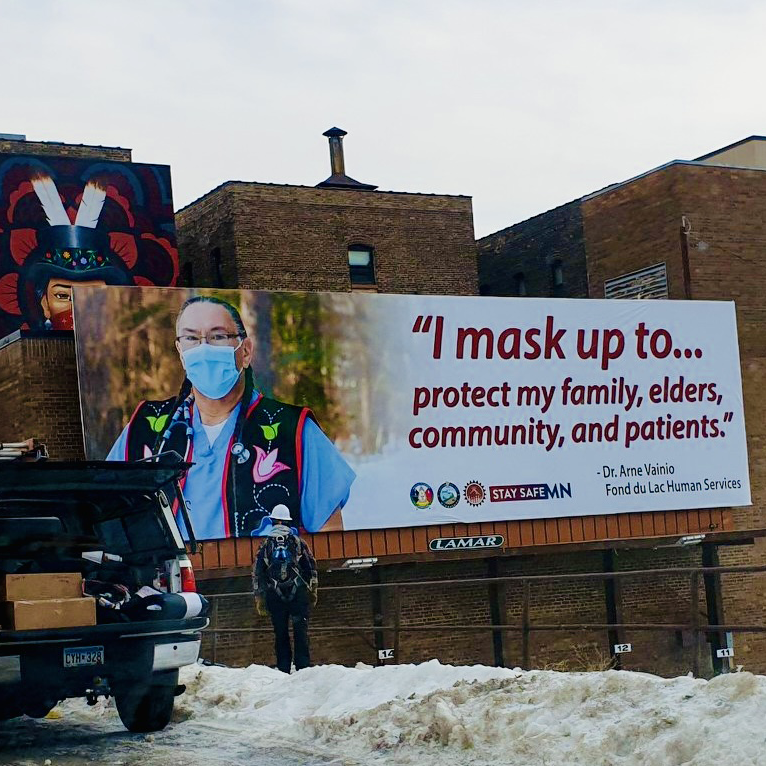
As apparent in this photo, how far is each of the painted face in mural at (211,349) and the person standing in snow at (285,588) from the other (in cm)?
914

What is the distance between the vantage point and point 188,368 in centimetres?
2536

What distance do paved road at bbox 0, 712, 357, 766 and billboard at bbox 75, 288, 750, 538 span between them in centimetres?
1355

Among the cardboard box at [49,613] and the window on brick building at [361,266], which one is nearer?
the cardboard box at [49,613]

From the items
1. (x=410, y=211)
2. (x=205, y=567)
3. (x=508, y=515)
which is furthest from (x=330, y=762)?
(x=410, y=211)

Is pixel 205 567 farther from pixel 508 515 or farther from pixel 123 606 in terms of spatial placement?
pixel 123 606

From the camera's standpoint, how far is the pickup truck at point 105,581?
385 inches

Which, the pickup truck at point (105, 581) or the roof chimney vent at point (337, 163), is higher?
the roof chimney vent at point (337, 163)

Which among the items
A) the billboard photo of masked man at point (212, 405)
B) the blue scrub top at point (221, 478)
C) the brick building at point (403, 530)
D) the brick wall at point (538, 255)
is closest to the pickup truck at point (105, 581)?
the brick building at point (403, 530)

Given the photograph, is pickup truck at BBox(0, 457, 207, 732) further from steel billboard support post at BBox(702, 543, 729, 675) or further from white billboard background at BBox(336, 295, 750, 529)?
steel billboard support post at BBox(702, 543, 729, 675)

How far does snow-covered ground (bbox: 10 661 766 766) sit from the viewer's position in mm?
7879

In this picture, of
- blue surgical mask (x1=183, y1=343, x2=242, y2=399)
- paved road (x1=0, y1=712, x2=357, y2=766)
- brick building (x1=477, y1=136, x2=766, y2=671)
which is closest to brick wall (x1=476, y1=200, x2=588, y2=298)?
brick building (x1=477, y1=136, x2=766, y2=671)

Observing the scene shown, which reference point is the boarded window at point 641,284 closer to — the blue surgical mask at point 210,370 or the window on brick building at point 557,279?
the window on brick building at point 557,279

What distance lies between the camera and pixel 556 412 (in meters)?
29.0

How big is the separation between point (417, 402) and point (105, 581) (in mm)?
16740
